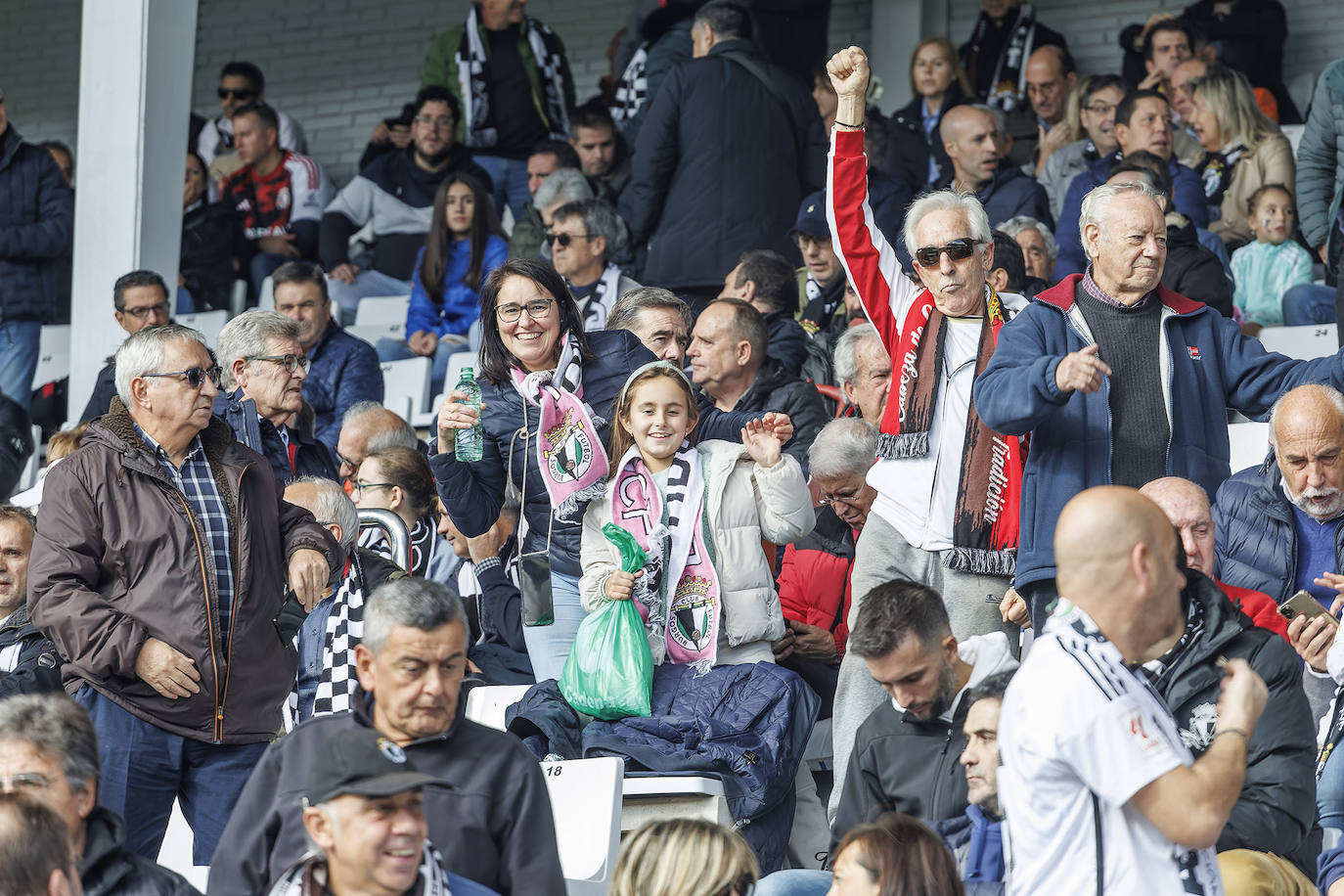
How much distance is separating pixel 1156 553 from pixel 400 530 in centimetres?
313

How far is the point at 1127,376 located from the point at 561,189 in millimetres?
4528

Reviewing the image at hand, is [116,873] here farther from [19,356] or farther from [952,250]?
[19,356]

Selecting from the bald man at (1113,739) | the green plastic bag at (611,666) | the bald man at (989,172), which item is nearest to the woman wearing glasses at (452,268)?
the bald man at (989,172)

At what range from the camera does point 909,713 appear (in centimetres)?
411

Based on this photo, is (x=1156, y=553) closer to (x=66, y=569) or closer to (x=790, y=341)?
(x=66, y=569)

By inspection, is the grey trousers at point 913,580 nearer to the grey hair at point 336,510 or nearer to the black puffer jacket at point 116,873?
the grey hair at point 336,510

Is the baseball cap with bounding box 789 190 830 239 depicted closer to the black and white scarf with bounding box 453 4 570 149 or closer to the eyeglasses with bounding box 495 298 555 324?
the eyeglasses with bounding box 495 298 555 324

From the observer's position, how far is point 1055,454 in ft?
14.2


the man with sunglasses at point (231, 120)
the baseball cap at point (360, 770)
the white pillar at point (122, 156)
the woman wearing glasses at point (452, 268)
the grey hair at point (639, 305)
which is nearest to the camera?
the baseball cap at point (360, 770)

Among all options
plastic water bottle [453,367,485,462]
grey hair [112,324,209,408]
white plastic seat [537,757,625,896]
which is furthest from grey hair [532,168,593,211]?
white plastic seat [537,757,625,896]

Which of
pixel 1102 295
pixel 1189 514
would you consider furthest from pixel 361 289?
pixel 1189 514

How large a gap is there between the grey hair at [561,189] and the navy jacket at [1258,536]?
14.0ft

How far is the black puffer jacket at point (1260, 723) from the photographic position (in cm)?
361

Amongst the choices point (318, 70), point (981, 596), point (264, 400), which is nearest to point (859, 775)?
point (981, 596)
